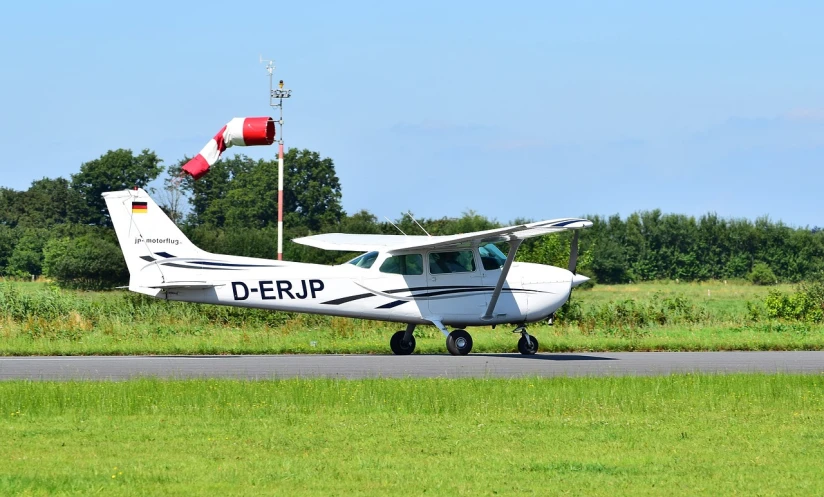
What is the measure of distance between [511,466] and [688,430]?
2622 millimetres

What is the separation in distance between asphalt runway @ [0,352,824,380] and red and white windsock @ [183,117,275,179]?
1051cm

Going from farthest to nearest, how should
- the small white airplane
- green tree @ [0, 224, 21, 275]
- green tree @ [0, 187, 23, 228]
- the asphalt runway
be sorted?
green tree @ [0, 187, 23, 228] → green tree @ [0, 224, 21, 275] → the small white airplane → the asphalt runway

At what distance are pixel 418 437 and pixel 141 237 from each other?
35.5 ft

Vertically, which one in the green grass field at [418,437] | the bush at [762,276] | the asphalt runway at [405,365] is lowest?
the green grass field at [418,437]

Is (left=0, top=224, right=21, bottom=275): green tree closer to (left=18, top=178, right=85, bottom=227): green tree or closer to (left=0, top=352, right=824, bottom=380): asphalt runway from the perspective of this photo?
(left=18, top=178, right=85, bottom=227): green tree

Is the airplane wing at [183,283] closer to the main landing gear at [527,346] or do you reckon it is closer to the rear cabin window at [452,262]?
the rear cabin window at [452,262]

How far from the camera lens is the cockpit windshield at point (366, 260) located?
2042 cm

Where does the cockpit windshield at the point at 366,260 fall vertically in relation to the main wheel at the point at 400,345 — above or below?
above

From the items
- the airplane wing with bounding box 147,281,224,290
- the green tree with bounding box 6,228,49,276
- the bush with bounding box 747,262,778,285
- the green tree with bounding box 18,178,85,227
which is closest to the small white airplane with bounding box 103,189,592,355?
the airplane wing with bounding box 147,281,224,290

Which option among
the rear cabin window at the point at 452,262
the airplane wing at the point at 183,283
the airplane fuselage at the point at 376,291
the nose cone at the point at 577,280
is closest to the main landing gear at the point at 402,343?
the airplane fuselage at the point at 376,291

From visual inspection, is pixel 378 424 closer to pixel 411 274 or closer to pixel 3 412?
pixel 3 412

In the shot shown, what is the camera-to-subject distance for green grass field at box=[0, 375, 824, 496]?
8.02 meters

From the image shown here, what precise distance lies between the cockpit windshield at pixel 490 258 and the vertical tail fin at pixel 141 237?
527cm

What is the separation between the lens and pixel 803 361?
18938mm
